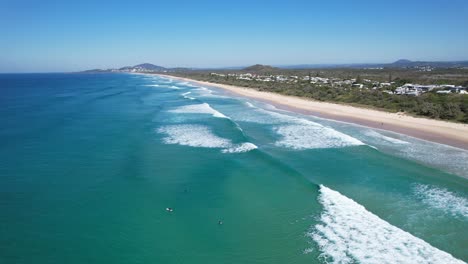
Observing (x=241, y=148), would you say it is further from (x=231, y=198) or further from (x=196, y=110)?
(x=196, y=110)

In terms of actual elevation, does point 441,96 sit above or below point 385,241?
above

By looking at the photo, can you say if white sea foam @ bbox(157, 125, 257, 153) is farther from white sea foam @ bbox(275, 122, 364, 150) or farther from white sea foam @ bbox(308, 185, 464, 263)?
white sea foam @ bbox(308, 185, 464, 263)

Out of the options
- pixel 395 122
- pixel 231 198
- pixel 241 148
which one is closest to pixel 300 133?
pixel 241 148

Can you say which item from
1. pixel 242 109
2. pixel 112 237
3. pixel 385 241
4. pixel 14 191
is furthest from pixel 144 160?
pixel 242 109

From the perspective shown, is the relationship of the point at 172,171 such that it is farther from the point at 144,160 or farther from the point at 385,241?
the point at 385,241

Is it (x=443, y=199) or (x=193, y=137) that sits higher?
(x=193, y=137)

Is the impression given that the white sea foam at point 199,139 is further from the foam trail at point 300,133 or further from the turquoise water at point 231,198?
the foam trail at point 300,133
